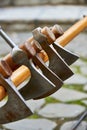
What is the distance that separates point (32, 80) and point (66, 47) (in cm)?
432

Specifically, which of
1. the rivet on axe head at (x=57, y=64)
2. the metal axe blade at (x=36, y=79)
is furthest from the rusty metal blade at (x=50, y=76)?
the rivet on axe head at (x=57, y=64)

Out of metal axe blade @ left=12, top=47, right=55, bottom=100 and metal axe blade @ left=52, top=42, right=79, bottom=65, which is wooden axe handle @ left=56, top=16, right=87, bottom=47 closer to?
metal axe blade @ left=52, top=42, right=79, bottom=65

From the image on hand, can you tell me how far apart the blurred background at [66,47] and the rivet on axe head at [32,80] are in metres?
1.94

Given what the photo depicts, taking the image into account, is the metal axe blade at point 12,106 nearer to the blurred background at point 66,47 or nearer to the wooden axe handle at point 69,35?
the wooden axe handle at point 69,35

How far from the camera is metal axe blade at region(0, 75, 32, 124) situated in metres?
1.54

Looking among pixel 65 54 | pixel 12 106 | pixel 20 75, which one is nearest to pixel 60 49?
pixel 65 54

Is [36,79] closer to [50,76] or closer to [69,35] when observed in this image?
[50,76]

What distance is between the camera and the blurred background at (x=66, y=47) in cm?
380

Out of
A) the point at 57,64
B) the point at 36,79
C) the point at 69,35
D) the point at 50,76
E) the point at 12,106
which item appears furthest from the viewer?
the point at 69,35

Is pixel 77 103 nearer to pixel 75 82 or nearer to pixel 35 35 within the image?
pixel 75 82

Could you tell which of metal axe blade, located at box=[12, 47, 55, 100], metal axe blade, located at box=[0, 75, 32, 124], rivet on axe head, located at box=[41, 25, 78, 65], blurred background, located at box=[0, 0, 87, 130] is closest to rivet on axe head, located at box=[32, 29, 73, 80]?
rivet on axe head, located at box=[41, 25, 78, 65]

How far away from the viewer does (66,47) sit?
600 centimetres

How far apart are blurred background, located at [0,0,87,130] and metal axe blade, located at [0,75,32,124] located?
2038 millimetres

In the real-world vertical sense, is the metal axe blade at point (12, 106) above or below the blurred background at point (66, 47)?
above
